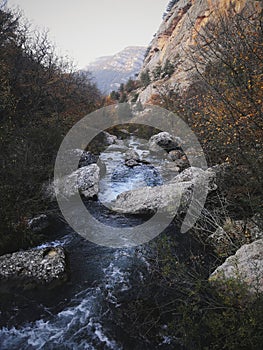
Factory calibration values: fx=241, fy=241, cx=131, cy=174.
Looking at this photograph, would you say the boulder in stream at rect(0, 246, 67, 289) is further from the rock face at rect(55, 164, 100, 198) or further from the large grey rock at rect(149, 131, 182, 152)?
the large grey rock at rect(149, 131, 182, 152)

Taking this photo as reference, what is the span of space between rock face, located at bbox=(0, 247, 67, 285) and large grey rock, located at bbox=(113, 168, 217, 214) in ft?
10.9

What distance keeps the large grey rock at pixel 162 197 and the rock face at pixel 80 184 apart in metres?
1.16

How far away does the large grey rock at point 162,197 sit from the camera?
757cm

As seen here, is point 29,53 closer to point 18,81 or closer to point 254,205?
point 18,81

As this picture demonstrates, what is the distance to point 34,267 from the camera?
489 cm

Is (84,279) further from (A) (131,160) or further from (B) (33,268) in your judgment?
(A) (131,160)

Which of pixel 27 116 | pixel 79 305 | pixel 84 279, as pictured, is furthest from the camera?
pixel 27 116

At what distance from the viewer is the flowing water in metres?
3.85

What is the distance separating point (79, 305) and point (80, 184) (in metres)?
5.16

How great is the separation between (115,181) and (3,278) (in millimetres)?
7191

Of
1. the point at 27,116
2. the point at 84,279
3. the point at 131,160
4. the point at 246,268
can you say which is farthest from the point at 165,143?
the point at 246,268

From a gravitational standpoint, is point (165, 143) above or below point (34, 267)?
above

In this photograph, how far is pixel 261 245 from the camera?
427 centimetres

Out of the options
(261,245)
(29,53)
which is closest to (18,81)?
(29,53)
